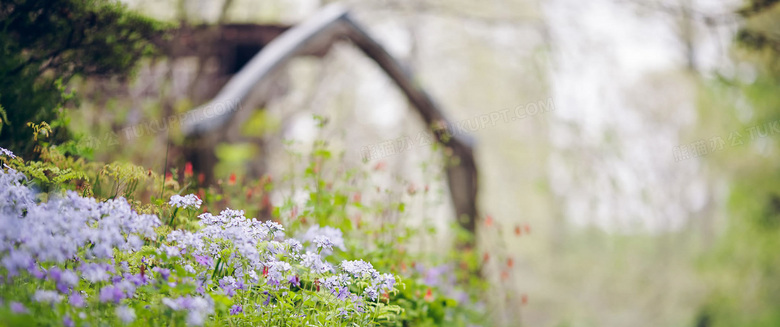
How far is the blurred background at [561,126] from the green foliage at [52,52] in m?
0.35

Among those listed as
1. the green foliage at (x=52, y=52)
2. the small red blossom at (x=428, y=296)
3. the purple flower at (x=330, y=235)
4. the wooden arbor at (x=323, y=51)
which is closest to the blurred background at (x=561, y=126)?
the wooden arbor at (x=323, y=51)

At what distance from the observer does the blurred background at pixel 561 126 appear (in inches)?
203

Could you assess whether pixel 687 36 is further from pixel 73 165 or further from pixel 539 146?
pixel 73 165

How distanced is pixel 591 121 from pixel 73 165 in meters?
9.63

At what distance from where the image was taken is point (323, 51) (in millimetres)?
4480

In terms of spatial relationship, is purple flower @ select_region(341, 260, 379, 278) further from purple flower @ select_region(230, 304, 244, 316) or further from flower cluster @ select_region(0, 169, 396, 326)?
purple flower @ select_region(230, 304, 244, 316)

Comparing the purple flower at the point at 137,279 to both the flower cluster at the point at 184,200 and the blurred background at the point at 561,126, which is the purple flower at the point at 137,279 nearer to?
the flower cluster at the point at 184,200

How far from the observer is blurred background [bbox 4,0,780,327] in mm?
5145

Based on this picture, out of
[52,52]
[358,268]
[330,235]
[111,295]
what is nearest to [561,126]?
[330,235]

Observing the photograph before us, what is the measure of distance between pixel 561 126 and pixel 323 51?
24.2 ft

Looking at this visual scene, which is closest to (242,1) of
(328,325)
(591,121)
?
(328,325)

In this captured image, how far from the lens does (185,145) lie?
310 cm

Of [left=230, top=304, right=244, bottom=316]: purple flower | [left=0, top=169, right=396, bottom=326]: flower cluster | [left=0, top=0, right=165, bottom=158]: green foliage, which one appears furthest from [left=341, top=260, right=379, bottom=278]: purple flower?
[left=0, top=0, right=165, bottom=158]: green foliage

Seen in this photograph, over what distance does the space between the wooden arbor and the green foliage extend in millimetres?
556
